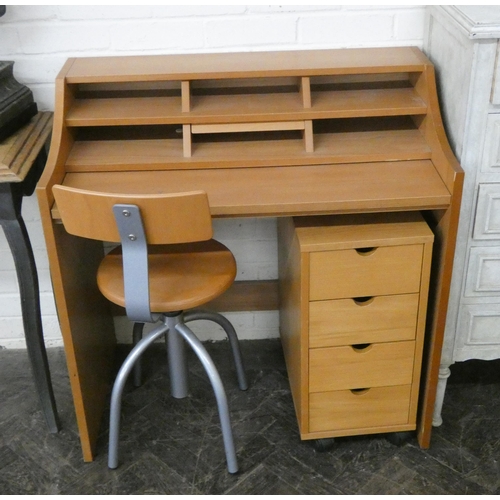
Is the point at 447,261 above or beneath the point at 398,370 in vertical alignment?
above

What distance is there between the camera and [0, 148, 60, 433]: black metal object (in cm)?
157

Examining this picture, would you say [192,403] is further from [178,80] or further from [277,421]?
[178,80]

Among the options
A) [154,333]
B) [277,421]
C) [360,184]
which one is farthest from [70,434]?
[360,184]

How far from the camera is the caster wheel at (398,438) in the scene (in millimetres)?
1837

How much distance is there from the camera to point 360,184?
5.09 feet

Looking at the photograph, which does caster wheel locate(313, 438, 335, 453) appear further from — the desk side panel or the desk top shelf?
the desk top shelf

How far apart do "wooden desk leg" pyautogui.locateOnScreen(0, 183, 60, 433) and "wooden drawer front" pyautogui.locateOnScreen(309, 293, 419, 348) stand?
0.72 meters

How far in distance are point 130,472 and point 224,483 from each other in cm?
26

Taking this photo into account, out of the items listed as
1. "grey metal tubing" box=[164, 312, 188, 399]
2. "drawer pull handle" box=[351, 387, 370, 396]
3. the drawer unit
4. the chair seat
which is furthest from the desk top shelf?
"drawer pull handle" box=[351, 387, 370, 396]

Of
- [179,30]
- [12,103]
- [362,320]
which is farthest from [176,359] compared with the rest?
[179,30]

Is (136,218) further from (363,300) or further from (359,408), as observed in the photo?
(359,408)

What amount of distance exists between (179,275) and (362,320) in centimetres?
47

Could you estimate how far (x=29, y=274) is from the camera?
67.0 inches

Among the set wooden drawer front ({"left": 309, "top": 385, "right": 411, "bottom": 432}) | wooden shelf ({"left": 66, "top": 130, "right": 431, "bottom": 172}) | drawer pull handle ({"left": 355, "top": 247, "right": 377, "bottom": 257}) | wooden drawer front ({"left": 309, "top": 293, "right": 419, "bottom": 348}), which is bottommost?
wooden drawer front ({"left": 309, "top": 385, "right": 411, "bottom": 432})
